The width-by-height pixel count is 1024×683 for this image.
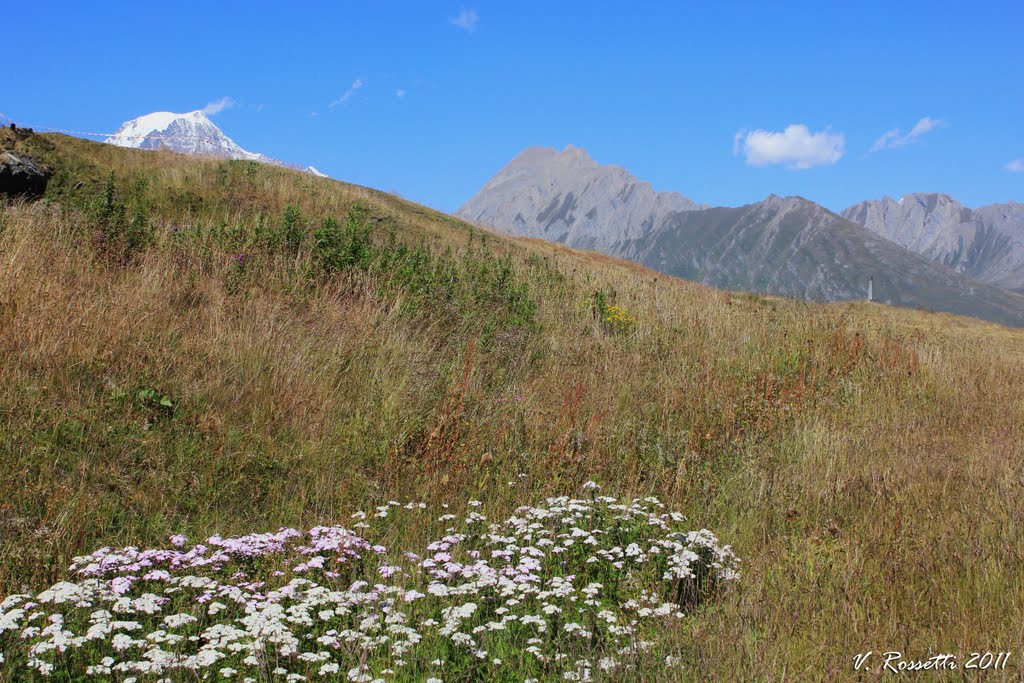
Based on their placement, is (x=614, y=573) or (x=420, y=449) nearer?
(x=614, y=573)

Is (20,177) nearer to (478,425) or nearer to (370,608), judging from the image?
(478,425)

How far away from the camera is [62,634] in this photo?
107 inches

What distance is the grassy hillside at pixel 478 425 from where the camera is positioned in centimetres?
375

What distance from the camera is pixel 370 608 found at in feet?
10.8

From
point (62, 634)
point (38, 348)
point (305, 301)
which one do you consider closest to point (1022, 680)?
point (62, 634)

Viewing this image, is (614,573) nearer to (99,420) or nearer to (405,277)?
(99,420)

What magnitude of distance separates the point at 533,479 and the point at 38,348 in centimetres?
390

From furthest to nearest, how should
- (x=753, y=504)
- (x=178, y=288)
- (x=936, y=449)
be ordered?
1. (x=178, y=288)
2. (x=936, y=449)
3. (x=753, y=504)

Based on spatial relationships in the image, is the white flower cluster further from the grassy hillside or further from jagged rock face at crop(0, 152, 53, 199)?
jagged rock face at crop(0, 152, 53, 199)

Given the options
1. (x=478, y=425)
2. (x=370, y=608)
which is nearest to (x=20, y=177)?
(x=478, y=425)

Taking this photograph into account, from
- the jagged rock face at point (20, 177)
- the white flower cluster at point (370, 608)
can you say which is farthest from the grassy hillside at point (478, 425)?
Result: the jagged rock face at point (20, 177)

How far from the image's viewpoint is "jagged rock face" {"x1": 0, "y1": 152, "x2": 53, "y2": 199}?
42.5 feet

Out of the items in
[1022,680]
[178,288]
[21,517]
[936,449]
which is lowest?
[21,517]

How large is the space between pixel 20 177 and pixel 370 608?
1370 centimetres
